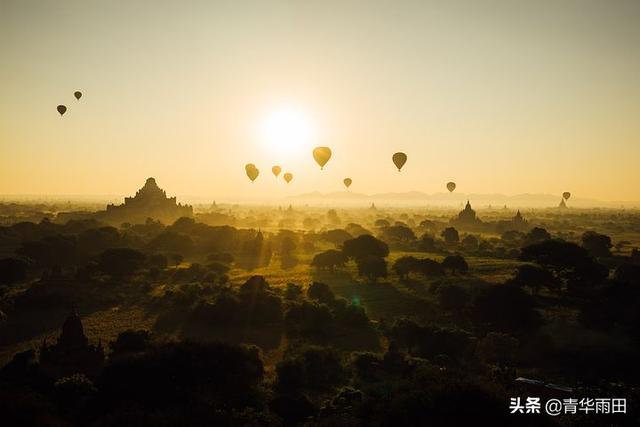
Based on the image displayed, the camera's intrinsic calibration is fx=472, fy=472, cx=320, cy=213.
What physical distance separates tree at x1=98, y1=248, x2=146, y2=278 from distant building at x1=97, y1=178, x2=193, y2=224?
311 ft

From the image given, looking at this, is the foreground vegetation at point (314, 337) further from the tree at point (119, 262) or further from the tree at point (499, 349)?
the tree at point (119, 262)

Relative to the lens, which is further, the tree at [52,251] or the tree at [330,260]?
the tree at [330,260]

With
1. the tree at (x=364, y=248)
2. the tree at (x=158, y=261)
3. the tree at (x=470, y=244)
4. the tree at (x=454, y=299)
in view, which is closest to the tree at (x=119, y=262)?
the tree at (x=158, y=261)

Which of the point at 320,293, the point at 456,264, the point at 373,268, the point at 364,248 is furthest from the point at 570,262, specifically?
the point at 320,293

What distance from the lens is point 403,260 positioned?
243 feet

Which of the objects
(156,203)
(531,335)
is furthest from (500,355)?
(156,203)

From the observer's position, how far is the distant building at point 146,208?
162 meters

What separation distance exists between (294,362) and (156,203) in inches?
5882

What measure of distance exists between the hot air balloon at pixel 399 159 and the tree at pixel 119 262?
193 ft

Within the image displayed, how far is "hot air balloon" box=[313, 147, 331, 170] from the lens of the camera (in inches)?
4001

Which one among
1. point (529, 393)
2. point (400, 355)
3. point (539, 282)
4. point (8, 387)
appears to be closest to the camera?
point (8, 387)

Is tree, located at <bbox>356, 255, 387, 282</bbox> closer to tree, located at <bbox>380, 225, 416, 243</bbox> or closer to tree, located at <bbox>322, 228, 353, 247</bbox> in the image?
tree, located at <bbox>322, 228, 353, 247</bbox>

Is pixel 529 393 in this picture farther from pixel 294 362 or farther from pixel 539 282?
pixel 539 282

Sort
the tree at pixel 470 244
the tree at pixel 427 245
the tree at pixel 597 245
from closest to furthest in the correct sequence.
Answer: the tree at pixel 597 245, the tree at pixel 427 245, the tree at pixel 470 244
